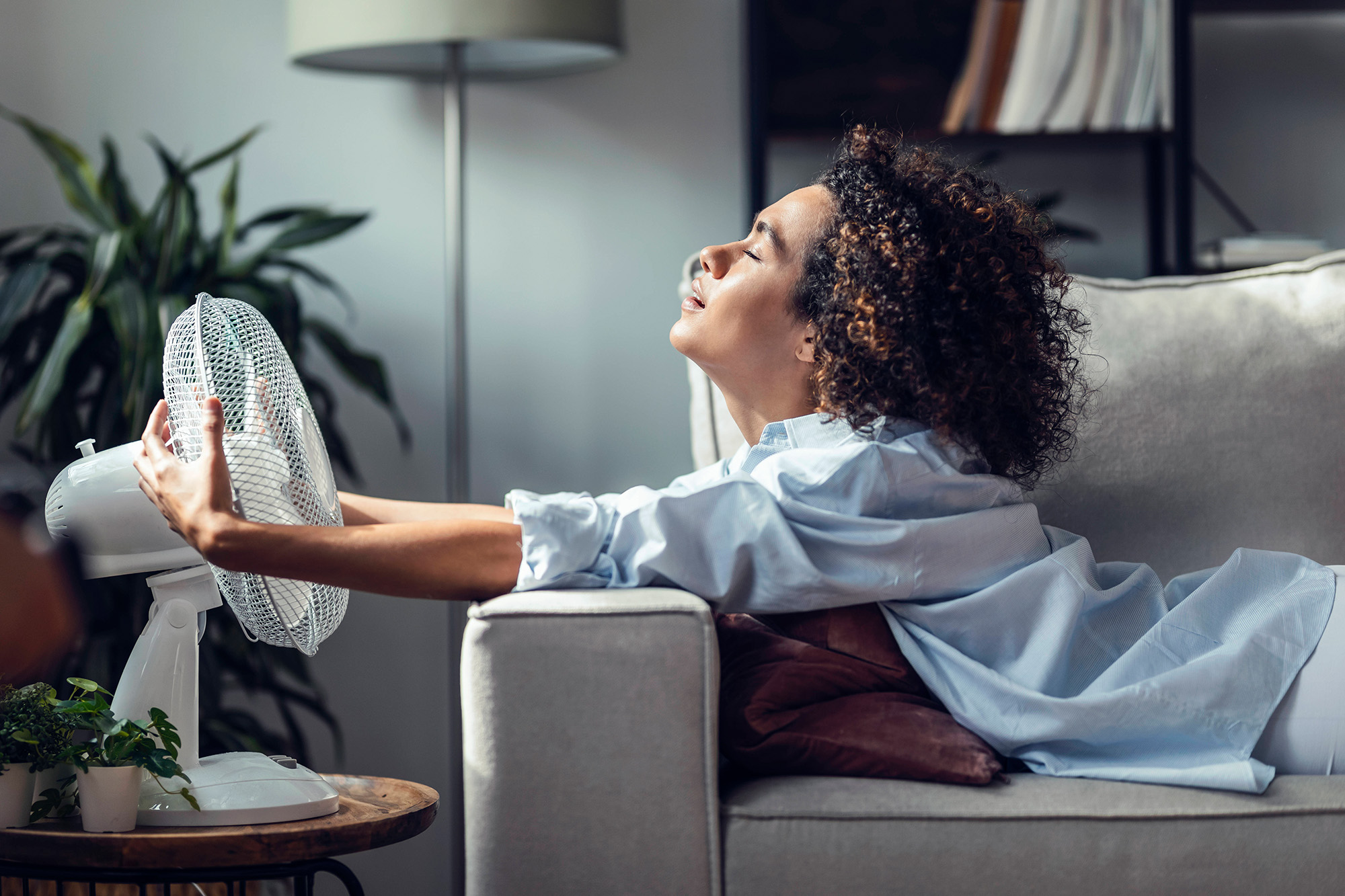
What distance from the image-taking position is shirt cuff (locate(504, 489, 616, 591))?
1.04 m

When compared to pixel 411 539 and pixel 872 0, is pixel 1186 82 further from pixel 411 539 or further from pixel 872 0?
pixel 411 539

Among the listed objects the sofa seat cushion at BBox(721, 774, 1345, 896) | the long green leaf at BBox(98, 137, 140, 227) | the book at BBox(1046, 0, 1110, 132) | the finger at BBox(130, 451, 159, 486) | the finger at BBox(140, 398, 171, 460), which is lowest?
the sofa seat cushion at BBox(721, 774, 1345, 896)

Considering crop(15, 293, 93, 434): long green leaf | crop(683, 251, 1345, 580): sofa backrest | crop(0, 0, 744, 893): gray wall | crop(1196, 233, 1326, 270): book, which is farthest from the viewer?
crop(0, 0, 744, 893): gray wall

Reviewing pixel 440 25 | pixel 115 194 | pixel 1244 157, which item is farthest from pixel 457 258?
pixel 1244 157

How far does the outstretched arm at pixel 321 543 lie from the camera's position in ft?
3.12

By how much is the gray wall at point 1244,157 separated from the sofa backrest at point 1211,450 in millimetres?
877

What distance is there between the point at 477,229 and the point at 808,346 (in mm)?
1201

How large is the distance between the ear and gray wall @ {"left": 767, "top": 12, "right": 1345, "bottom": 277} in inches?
44.2

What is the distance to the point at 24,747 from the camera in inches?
38.3

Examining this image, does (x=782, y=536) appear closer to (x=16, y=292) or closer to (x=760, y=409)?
(x=760, y=409)

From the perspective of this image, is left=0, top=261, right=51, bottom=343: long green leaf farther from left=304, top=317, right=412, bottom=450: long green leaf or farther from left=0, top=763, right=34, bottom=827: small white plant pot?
left=0, top=763, right=34, bottom=827: small white plant pot

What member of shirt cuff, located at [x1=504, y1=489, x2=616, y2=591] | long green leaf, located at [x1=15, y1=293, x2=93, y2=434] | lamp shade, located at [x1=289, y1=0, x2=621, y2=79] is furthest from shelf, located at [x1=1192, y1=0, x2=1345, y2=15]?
long green leaf, located at [x1=15, y1=293, x2=93, y2=434]

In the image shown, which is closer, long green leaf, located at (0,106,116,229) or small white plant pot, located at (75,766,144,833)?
small white plant pot, located at (75,766,144,833)

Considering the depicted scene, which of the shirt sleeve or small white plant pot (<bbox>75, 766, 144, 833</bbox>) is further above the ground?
the shirt sleeve
